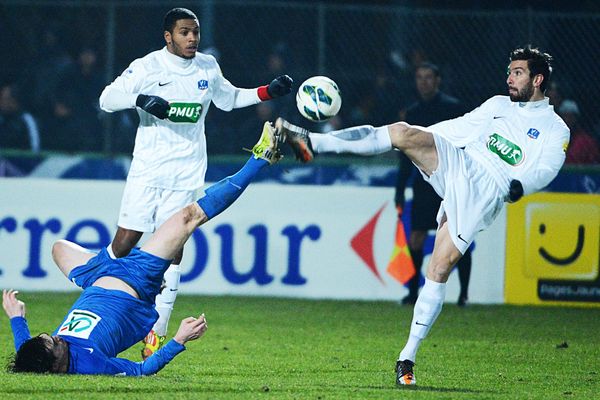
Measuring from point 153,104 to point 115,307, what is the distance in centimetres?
183

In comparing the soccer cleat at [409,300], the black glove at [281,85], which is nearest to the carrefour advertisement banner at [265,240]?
the soccer cleat at [409,300]

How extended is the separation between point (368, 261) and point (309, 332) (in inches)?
116

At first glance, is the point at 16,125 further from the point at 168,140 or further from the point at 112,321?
the point at 112,321

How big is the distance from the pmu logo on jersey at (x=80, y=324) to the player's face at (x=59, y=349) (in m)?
0.09

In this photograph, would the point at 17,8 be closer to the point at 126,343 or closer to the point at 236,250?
the point at 236,250

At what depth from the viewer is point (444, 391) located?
7820mm

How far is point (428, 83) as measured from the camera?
1357 cm

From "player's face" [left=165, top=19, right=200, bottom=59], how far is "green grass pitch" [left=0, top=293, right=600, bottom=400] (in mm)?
2303

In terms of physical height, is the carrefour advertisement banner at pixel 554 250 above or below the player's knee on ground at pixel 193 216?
below

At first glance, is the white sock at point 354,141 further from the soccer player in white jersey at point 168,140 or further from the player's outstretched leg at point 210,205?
the soccer player in white jersey at point 168,140

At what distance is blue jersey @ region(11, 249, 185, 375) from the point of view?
25.2 feet

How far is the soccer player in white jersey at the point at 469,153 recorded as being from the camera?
7.93 metres

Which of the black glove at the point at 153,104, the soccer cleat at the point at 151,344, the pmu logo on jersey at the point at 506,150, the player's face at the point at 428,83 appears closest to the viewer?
the pmu logo on jersey at the point at 506,150

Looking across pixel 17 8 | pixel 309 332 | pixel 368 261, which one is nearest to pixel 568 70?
pixel 368 261
